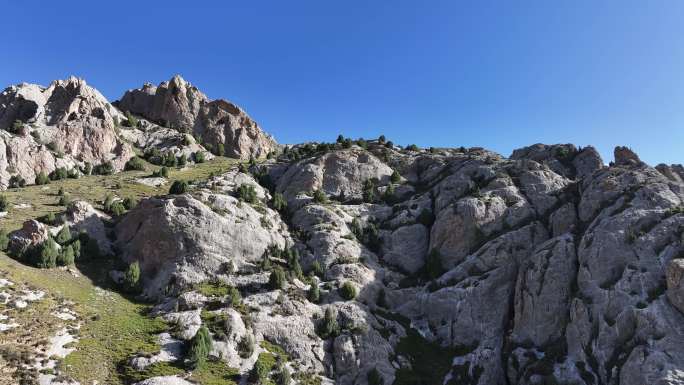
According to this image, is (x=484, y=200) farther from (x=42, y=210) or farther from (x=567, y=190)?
(x=42, y=210)

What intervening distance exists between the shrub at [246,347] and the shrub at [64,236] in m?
27.3

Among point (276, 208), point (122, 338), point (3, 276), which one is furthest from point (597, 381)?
point (3, 276)

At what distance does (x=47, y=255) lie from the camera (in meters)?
51.5

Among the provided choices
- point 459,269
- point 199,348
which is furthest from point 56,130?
point 459,269

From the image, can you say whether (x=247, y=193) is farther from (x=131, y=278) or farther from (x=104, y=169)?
(x=104, y=169)

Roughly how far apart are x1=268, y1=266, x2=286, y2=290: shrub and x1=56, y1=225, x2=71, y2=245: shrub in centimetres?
2579

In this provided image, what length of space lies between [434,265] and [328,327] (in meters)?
23.2

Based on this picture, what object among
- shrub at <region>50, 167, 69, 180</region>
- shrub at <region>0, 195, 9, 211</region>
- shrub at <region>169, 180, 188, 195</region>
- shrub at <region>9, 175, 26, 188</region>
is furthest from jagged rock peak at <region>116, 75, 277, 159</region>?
shrub at <region>0, 195, 9, 211</region>

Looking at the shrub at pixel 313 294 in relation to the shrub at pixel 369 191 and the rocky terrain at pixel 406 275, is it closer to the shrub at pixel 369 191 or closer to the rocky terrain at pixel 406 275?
the rocky terrain at pixel 406 275

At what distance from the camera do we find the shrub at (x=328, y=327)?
173ft

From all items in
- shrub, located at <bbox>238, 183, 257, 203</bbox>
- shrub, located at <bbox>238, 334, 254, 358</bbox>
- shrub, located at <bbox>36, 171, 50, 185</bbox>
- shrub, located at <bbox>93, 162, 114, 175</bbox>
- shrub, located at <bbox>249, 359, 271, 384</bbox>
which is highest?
shrub, located at <bbox>93, 162, 114, 175</bbox>

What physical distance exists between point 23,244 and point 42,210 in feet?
51.0

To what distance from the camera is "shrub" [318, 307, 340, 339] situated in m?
52.8

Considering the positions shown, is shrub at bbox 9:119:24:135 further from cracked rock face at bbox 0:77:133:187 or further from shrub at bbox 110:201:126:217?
shrub at bbox 110:201:126:217
